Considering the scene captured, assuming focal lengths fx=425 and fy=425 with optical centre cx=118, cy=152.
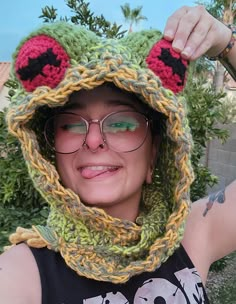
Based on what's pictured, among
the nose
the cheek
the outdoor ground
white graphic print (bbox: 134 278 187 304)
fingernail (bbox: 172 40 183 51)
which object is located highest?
fingernail (bbox: 172 40 183 51)

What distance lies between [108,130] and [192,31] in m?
0.43

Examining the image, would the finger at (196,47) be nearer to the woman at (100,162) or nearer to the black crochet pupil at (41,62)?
the woman at (100,162)

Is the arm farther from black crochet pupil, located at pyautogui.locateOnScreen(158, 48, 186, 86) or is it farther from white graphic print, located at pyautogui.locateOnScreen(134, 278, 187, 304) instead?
white graphic print, located at pyautogui.locateOnScreen(134, 278, 187, 304)

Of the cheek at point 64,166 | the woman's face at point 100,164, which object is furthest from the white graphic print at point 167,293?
the cheek at point 64,166

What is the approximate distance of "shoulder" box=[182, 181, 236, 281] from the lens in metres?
Result: 1.52

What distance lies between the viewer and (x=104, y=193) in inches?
51.0

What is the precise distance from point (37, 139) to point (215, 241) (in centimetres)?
76

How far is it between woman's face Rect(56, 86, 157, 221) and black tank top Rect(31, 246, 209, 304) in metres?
0.22

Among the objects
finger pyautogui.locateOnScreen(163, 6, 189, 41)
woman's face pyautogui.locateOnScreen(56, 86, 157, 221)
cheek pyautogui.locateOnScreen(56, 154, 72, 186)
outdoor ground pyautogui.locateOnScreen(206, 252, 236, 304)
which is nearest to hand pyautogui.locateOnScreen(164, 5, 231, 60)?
finger pyautogui.locateOnScreen(163, 6, 189, 41)

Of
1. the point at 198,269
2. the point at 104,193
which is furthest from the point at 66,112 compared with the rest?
the point at 198,269

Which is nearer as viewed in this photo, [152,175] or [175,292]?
[175,292]

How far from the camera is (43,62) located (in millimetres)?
1214

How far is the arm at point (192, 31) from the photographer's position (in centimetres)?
133

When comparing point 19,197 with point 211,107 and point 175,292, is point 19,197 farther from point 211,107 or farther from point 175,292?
point 175,292
